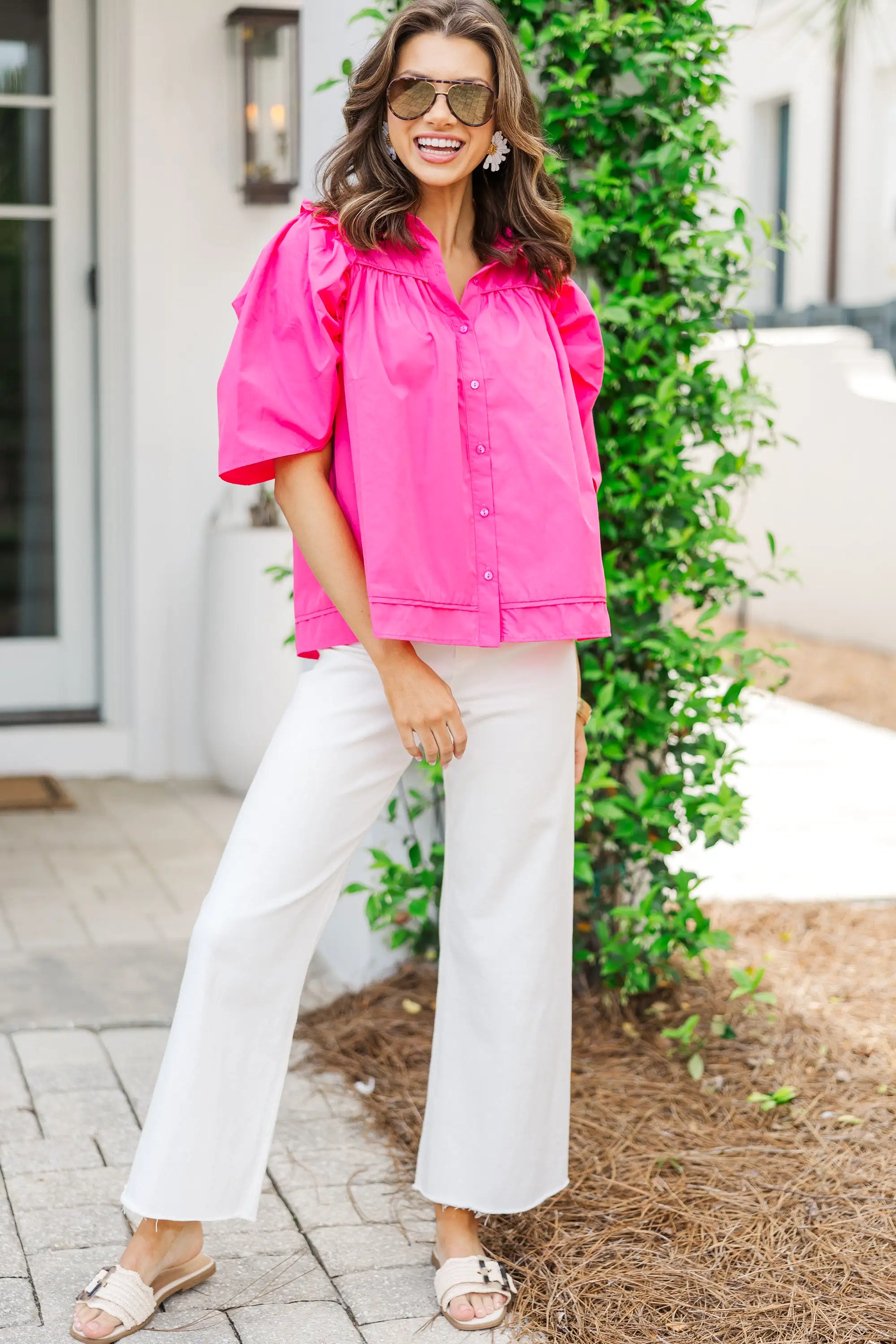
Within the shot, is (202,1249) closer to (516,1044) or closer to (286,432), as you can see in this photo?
(516,1044)

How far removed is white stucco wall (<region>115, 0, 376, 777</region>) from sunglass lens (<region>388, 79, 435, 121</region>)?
9.47ft

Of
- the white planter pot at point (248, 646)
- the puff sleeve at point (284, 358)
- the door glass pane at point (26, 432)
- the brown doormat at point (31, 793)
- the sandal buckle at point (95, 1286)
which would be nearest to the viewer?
the puff sleeve at point (284, 358)

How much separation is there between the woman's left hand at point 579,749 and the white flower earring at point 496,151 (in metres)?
0.70

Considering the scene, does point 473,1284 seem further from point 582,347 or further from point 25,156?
point 25,156

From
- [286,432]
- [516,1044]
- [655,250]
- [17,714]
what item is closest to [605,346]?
[655,250]

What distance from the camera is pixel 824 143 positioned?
1062cm

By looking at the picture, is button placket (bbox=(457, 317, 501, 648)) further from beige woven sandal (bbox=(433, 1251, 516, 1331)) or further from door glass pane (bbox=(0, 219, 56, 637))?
door glass pane (bbox=(0, 219, 56, 637))

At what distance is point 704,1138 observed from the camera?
2539 mm

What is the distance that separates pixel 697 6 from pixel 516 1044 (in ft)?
5.59

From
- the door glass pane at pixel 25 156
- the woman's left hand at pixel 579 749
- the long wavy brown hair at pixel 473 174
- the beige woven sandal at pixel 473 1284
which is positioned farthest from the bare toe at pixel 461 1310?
the door glass pane at pixel 25 156

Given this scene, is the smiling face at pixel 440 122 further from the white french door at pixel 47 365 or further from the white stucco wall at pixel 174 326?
the white french door at pixel 47 365

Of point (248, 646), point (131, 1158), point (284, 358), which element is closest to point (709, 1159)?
point (131, 1158)

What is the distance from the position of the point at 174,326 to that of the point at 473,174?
9.74ft

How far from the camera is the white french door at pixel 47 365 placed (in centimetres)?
483
